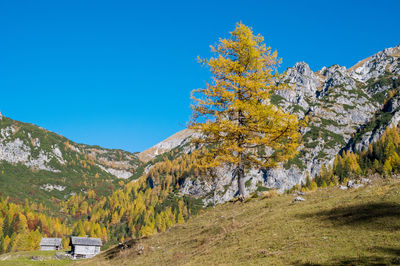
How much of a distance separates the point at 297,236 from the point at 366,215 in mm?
3515

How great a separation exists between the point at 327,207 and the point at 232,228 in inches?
225

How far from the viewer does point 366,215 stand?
1409 cm

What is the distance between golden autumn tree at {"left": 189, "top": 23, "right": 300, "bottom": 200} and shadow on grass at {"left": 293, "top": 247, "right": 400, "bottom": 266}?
48.7 ft

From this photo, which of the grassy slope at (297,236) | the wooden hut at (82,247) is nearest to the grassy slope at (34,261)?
the wooden hut at (82,247)

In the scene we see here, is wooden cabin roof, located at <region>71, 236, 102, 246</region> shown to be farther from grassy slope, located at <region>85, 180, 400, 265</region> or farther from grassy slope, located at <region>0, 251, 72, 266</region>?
grassy slope, located at <region>85, 180, 400, 265</region>

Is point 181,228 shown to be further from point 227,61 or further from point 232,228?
point 227,61

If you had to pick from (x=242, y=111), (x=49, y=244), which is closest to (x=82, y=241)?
(x=49, y=244)

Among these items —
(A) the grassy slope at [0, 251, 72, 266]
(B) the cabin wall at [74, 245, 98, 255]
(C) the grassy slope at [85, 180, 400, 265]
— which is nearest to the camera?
(C) the grassy slope at [85, 180, 400, 265]

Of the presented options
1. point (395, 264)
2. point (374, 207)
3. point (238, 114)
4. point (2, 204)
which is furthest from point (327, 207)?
point (2, 204)

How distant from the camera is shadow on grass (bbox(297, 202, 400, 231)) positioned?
12711 mm

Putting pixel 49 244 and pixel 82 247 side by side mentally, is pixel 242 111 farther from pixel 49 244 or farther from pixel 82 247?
pixel 49 244

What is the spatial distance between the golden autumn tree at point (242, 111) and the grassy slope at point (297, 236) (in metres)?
4.76

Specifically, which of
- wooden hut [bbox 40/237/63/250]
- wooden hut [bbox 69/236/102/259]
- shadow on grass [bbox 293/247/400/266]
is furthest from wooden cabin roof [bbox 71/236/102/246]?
shadow on grass [bbox 293/247/400/266]

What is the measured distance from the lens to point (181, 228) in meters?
24.7
